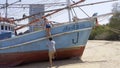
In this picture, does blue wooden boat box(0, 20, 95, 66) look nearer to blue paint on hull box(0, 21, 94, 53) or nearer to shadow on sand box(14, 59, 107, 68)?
blue paint on hull box(0, 21, 94, 53)

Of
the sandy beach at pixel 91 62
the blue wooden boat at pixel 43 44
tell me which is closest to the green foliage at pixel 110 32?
the sandy beach at pixel 91 62

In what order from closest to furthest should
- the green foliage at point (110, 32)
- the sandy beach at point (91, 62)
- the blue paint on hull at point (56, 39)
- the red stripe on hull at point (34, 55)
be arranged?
the sandy beach at point (91, 62)
the blue paint on hull at point (56, 39)
the red stripe on hull at point (34, 55)
the green foliage at point (110, 32)

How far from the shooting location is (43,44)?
51.6 ft

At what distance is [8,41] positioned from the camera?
16109 mm

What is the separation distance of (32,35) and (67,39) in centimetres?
176

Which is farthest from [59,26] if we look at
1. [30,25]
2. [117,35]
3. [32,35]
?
[117,35]

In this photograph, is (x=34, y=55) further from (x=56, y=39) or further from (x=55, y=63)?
(x=56, y=39)

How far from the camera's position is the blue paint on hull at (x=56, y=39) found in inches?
616

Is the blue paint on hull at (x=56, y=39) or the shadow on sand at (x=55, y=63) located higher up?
the blue paint on hull at (x=56, y=39)

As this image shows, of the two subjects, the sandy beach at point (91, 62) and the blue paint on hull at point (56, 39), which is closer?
the sandy beach at point (91, 62)

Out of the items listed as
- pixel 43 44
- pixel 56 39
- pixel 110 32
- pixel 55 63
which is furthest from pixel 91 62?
pixel 110 32

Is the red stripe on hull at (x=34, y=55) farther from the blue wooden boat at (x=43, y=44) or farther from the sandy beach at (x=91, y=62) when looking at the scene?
the sandy beach at (x=91, y=62)

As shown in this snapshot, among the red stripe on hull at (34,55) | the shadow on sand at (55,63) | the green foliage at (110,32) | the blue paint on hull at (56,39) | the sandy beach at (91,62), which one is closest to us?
the sandy beach at (91,62)

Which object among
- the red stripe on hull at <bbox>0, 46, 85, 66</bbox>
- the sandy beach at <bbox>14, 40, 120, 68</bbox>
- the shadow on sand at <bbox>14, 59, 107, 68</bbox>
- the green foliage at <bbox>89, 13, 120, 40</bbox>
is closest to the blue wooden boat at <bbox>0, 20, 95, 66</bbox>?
the red stripe on hull at <bbox>0, 46, 85, 66</bbox>
